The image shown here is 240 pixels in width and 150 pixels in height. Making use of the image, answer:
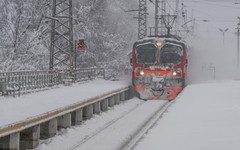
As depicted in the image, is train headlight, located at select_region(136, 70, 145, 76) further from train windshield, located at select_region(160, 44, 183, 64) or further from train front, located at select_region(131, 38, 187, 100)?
train windshield, located at select_region(160, 44, 183, 64)

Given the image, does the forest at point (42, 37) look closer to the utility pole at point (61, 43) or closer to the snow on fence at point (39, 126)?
the utility pole at point (61, 43)

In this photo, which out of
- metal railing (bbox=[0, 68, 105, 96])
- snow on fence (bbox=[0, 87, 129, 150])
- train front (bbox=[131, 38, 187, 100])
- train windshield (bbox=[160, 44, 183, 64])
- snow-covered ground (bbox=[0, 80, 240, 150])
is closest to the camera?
snow-covered ground (bbox=[0, 80, 240, 150])

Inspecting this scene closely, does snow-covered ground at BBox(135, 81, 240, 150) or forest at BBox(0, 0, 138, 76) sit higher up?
forest at BBox(0, 0, 138, 76)

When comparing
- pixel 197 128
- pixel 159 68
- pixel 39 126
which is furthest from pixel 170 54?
pixel 197 128

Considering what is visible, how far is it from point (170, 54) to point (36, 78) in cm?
697

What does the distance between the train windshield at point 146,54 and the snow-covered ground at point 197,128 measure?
7.31 meters

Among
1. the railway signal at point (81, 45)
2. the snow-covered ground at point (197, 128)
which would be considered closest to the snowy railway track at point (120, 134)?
the snow-covered ground at point (197, 128)

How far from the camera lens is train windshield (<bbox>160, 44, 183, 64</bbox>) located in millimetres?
22781

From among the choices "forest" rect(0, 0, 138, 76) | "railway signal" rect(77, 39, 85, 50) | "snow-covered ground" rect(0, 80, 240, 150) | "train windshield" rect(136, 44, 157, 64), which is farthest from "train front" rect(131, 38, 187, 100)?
"forest" rect(0, 0, 138, 76)

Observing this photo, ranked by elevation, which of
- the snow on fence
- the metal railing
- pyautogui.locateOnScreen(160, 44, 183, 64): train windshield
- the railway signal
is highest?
the railway signal

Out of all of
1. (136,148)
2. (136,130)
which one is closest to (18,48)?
(136,130)

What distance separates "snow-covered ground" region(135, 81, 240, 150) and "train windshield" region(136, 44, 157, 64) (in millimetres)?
7311

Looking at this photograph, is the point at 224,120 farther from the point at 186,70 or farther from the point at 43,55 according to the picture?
the point at 43,55

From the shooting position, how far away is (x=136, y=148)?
8.52 meters
